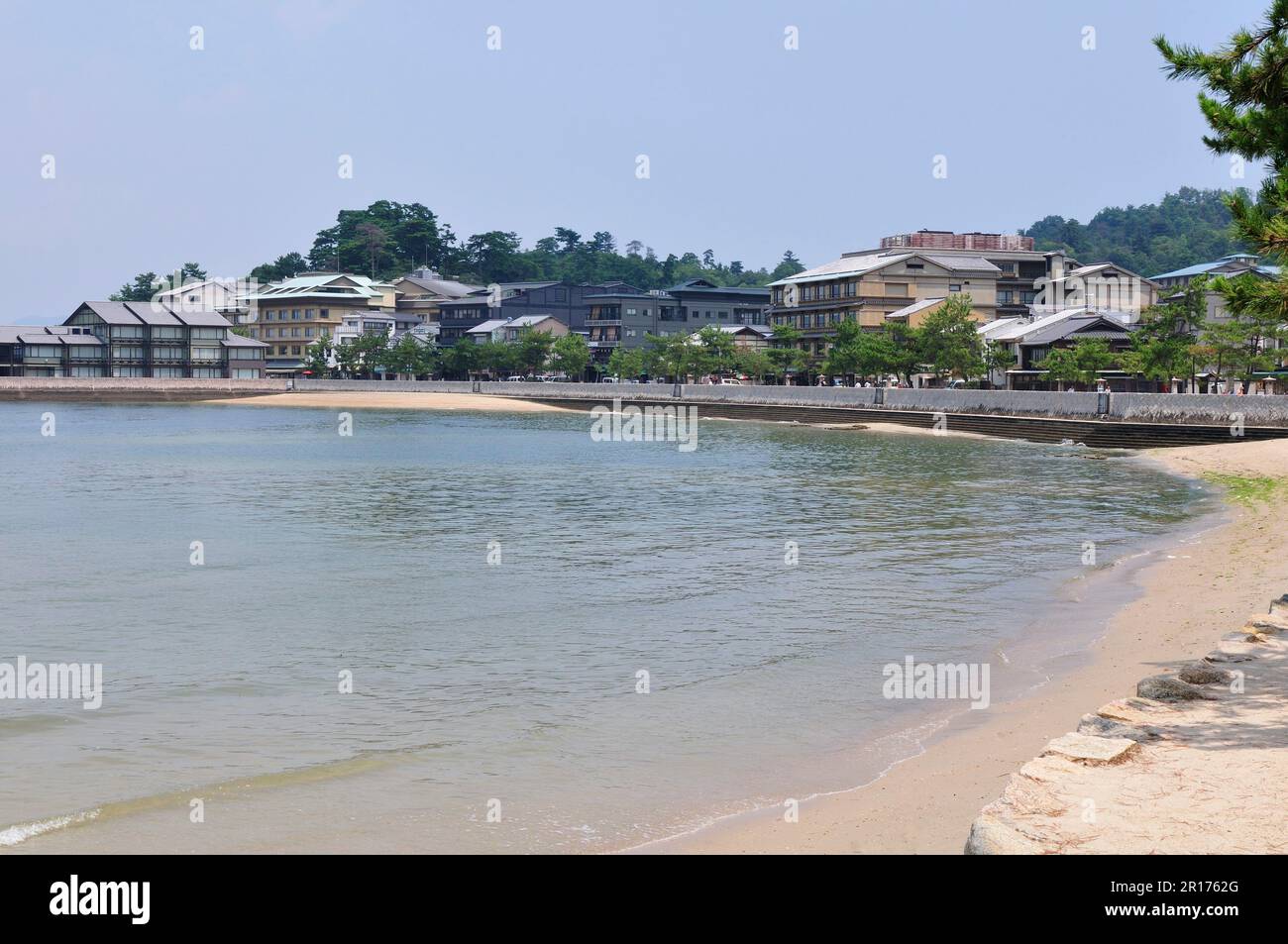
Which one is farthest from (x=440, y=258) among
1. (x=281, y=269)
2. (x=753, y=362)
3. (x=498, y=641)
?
(x=498, y=641)

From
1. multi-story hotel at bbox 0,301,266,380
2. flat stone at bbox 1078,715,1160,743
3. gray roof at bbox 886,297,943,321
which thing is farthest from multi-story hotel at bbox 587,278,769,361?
flat stone at bbox 1078,715,1160,743

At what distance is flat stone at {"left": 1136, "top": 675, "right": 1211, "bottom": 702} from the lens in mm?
10891

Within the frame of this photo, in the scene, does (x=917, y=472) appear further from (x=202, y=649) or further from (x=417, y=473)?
(x=202, y=649)

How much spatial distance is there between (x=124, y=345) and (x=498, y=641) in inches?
4693

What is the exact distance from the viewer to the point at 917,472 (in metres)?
44.8

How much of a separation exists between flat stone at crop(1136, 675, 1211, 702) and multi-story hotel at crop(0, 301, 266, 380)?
416 feet

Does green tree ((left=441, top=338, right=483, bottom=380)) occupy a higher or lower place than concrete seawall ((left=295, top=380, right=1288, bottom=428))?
higher

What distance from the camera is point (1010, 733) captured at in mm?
11680

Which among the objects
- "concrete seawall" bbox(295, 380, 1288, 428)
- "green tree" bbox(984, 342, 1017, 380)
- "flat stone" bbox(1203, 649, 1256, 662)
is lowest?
"flat stone" bbox(1203, 649, 1256, 662)

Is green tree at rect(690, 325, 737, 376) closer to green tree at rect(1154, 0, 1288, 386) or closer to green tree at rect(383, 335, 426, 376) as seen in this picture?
green tree at rect(383, 335, 426, 376)

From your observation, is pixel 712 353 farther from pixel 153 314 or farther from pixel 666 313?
pixel 153 314

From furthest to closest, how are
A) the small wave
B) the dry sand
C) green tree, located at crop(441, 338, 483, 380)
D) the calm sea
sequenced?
1. green tree, located at crop(441, 338, 483, 380)
2. the dry sand
3. the calm sea
4. the small wave
